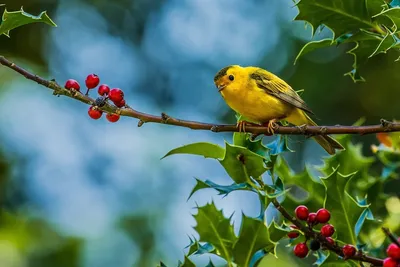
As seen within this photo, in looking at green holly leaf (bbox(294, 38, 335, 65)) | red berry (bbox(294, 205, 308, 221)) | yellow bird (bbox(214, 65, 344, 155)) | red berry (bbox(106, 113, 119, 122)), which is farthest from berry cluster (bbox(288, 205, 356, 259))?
yellow bird (bbox(214, 65, 344, 155))

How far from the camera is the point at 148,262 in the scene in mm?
8430

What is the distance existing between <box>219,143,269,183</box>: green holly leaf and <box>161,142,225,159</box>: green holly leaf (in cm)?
6

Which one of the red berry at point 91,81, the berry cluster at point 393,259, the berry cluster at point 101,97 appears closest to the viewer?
the berry cluster at point 393,259

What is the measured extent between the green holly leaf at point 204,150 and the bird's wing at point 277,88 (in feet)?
3.50

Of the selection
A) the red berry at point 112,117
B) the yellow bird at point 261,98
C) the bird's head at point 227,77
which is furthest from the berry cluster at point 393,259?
the bird's head at point 227,77

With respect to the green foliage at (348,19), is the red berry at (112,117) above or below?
below

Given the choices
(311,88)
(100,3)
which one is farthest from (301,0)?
(100,3)

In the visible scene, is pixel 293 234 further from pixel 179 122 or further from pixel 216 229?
pixel 179 122

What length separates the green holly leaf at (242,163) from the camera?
217cm

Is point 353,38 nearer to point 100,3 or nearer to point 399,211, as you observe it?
point 399,211

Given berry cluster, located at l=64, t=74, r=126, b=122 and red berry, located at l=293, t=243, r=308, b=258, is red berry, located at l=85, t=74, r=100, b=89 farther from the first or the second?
red berry, located at l=293, t=243, r=308, b=258

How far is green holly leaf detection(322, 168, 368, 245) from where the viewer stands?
7.72 feet

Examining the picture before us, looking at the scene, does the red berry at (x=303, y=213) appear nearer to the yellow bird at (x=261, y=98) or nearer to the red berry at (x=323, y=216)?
the red berry at (x=323, y=216)

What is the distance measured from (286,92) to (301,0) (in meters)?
1.10
